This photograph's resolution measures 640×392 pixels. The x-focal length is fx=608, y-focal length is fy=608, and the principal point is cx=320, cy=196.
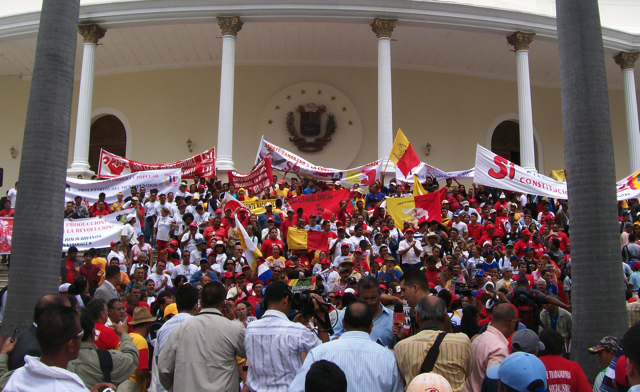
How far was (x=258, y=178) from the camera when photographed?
1555 cm

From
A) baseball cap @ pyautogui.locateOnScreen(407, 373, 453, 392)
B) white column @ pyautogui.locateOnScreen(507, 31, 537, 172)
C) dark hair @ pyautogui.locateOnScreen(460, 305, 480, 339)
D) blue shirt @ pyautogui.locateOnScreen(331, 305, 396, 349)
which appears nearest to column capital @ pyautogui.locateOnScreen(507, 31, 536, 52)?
white column @ pyautogui.locateOnScreen(507, 31, 537, 172)

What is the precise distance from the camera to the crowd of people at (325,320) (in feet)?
11.1

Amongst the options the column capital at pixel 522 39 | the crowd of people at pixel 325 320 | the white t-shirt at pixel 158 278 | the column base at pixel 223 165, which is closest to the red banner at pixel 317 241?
the crowd of people at pixel 325 320

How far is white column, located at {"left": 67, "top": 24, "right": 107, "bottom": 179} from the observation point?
58.9 feet

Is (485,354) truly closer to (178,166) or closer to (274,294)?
(274,294)

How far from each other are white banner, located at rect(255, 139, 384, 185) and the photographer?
12696 mm

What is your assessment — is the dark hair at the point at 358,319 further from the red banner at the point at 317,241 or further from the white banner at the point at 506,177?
the white banner at the point at 506,177

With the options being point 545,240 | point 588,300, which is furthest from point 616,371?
point 545,240

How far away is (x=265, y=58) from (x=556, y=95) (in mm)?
11457

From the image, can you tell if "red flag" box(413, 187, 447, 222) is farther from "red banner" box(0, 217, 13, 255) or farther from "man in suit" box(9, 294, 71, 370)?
"man in suit" box(9, 294, 71, 370)

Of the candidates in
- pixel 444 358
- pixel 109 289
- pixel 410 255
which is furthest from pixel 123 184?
pixel 444 358

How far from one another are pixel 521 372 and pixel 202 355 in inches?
79.6

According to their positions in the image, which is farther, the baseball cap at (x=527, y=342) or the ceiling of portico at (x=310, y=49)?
the ceiling of portico at (x=310, y=49)

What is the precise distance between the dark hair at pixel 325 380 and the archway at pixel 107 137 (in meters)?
21.8
